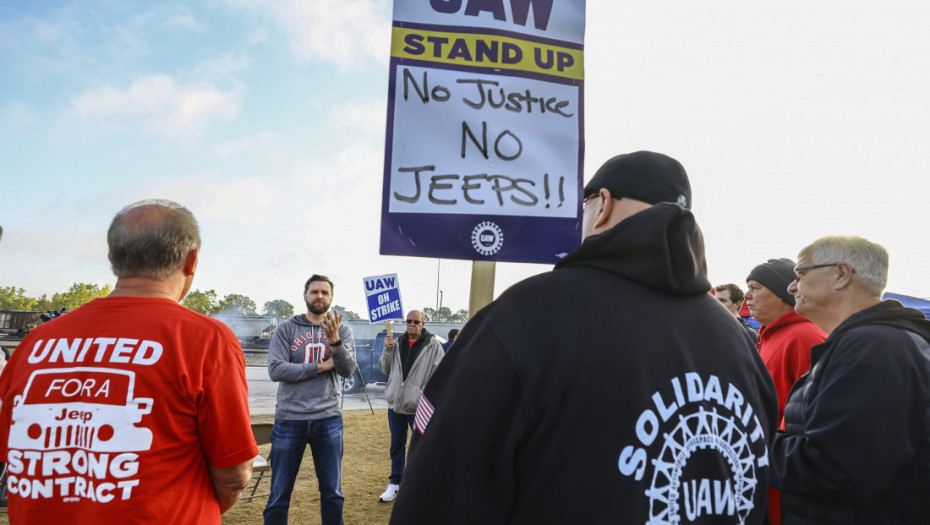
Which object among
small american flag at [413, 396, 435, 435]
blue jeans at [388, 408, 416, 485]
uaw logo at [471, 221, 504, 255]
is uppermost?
uaw logo at [471, 221, 504, 255]

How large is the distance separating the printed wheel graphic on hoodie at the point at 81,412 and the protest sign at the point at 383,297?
275 inches

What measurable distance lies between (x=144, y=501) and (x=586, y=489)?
1464 millimetres

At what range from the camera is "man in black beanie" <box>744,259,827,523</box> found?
10.2 feet

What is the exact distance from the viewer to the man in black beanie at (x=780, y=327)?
3.10 meters

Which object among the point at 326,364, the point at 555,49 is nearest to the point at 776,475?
the point at 555,49

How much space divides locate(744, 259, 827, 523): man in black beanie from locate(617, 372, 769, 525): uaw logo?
1.93 metres

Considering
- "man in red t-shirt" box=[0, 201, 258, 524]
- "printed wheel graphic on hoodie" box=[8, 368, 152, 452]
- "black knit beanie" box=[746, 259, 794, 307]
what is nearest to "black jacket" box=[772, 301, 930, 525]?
"black knit beanie" box=[746, 259, 794, 307]

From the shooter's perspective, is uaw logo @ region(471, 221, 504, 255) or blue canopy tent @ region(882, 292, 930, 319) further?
blue canopy tent @ region(882, 292, 930, 319)

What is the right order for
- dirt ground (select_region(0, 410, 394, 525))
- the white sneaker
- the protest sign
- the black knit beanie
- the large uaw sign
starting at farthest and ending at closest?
the protest sign < the white sneaker < dirt ground (select_region(0, 410, 394, 525)) < the black knit beanie < the large uaw sign

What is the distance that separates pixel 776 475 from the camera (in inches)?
85.3

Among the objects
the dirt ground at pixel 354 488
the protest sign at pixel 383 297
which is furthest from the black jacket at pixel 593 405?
the protest sign at pixel 383 297

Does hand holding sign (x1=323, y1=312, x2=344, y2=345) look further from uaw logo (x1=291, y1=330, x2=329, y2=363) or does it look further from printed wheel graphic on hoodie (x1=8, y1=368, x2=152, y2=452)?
printed wheel graphic on hoodie (x1=8, y1=368, x2=152, y2=452)

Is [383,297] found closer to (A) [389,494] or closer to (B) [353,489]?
(B) [353,489]

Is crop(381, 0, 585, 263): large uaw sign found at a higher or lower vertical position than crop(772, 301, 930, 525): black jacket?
higher
